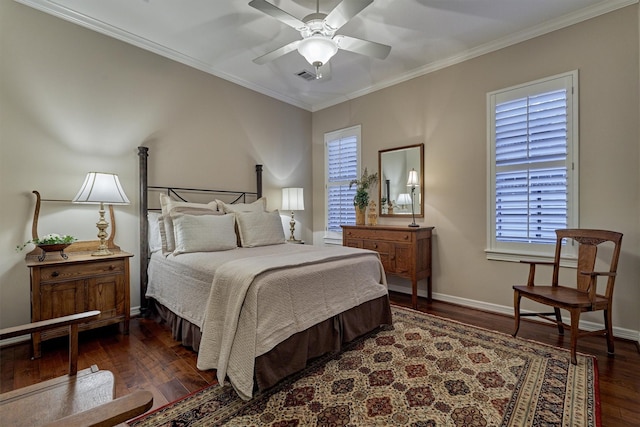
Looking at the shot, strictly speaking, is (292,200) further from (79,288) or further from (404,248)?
(79,288)

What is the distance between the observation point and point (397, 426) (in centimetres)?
157

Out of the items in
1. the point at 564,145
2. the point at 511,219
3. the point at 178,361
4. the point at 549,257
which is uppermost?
the point at 564,145

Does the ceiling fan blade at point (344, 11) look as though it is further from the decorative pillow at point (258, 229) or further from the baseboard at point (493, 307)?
the baseboard at point (493, 307)

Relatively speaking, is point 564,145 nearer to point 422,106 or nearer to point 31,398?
point 422,106

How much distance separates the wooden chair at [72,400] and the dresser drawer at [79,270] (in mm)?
1458

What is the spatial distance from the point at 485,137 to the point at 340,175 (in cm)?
219

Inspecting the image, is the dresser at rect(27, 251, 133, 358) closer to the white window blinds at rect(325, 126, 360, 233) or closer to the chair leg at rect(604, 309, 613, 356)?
the white window blinds at rect(325, 126, 360, 233)

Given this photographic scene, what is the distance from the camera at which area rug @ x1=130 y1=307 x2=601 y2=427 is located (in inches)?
63.7

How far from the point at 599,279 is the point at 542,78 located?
2.02 metres

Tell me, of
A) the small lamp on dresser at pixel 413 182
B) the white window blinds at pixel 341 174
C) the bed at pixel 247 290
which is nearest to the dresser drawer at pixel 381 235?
the small lamp on dresser at pixel 413 182

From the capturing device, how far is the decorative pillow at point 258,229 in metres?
3.24

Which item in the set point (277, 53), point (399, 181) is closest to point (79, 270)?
point (277, 53)

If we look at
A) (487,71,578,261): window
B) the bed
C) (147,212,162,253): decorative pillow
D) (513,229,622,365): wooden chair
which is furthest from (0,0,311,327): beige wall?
(513,229,622,365): wooden chair

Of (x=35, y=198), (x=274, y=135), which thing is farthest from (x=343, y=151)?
(x=35, y=198)
